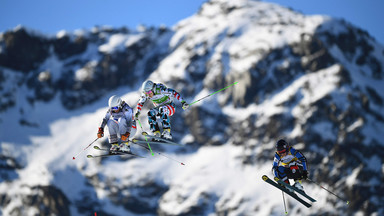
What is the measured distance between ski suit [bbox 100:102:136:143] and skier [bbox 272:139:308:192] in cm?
739

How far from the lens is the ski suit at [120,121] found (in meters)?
25.1

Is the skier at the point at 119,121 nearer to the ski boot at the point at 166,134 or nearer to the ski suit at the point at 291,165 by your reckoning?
the ski boot at the point at 166,134

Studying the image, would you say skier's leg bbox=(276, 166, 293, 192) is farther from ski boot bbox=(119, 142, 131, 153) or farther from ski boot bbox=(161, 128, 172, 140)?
ski boot bbox=(119, 142, 131, 153)

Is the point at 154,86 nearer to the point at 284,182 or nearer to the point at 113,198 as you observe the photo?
the point at 284,182

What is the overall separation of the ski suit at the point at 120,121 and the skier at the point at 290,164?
7.39 metres

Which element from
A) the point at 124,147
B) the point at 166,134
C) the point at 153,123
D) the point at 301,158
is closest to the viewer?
the point at 301,158

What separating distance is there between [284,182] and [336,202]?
465 feet

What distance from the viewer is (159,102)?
26.4m

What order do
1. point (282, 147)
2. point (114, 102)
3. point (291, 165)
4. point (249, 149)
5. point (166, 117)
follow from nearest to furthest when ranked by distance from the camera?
point (282, 147) → point (291, 165) → point (114, 102) → point (166, 117) → point (249, 149)

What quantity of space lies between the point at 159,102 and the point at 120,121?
2465mm

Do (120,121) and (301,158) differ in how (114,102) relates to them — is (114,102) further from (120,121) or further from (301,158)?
(301,158)

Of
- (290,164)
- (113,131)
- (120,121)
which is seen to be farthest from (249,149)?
(290,164)

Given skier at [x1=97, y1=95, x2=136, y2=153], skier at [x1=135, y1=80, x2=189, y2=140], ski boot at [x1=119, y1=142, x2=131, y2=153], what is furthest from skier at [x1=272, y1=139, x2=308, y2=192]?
ski boot at [x1=119, y1=142, x2=131, y2=153]

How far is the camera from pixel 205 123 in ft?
620
